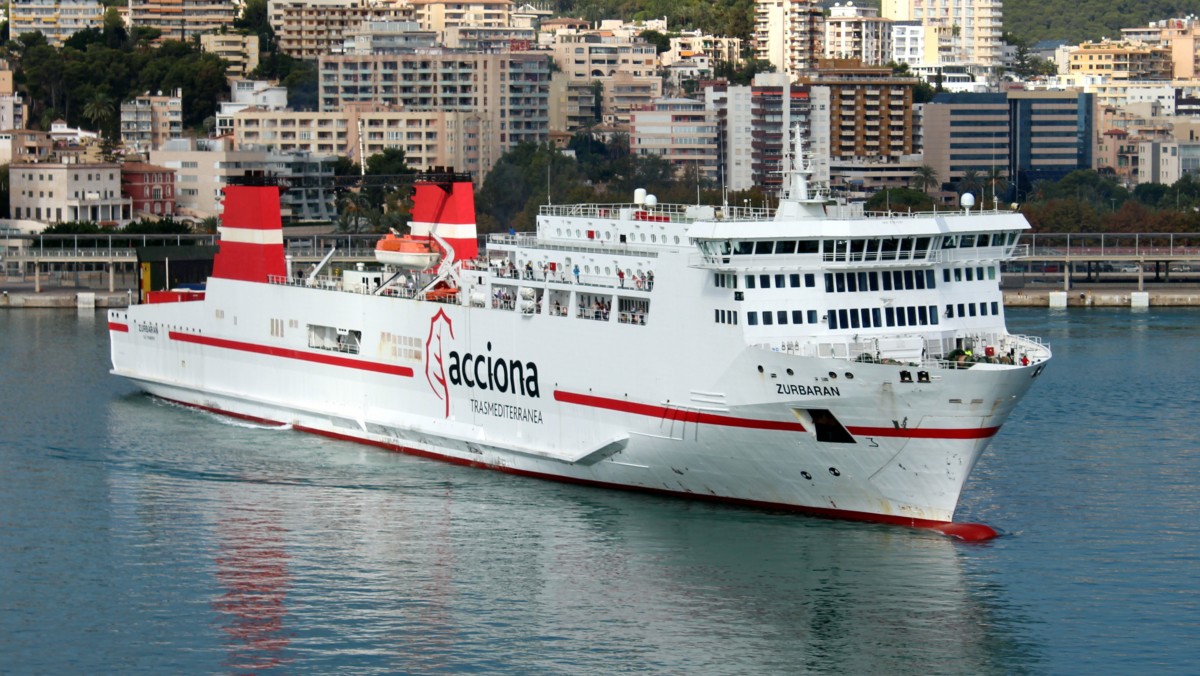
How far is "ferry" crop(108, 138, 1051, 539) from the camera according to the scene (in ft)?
112

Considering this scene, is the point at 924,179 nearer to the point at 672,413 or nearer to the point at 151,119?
the point at 151,119

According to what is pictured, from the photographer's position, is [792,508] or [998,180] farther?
[998,180]

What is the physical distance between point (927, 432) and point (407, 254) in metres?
16.7

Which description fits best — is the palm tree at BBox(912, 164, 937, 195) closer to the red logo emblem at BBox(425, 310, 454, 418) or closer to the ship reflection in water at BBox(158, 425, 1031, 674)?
the red logo emblem at BBox(425, 310, 454, 418)

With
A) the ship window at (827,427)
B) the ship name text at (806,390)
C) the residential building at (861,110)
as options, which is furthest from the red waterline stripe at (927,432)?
the residential building at (861,110)

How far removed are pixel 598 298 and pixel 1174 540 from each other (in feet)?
38.7

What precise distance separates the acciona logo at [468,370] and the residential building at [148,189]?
63.8 meters

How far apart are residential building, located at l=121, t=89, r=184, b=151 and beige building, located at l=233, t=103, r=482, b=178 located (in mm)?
9499

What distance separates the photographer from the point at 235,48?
14600cm

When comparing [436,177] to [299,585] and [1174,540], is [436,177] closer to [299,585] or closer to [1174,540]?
[299,585]

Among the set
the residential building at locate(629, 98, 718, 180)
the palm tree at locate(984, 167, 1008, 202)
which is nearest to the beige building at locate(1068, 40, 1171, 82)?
the palm tree at locate(984, 167, 1008, 202)

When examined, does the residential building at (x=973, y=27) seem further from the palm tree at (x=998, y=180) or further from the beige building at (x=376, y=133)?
the beige building at (x=376, y=133)

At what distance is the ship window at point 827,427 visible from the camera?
112ft

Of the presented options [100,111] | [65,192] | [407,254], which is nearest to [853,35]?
[100,111]
